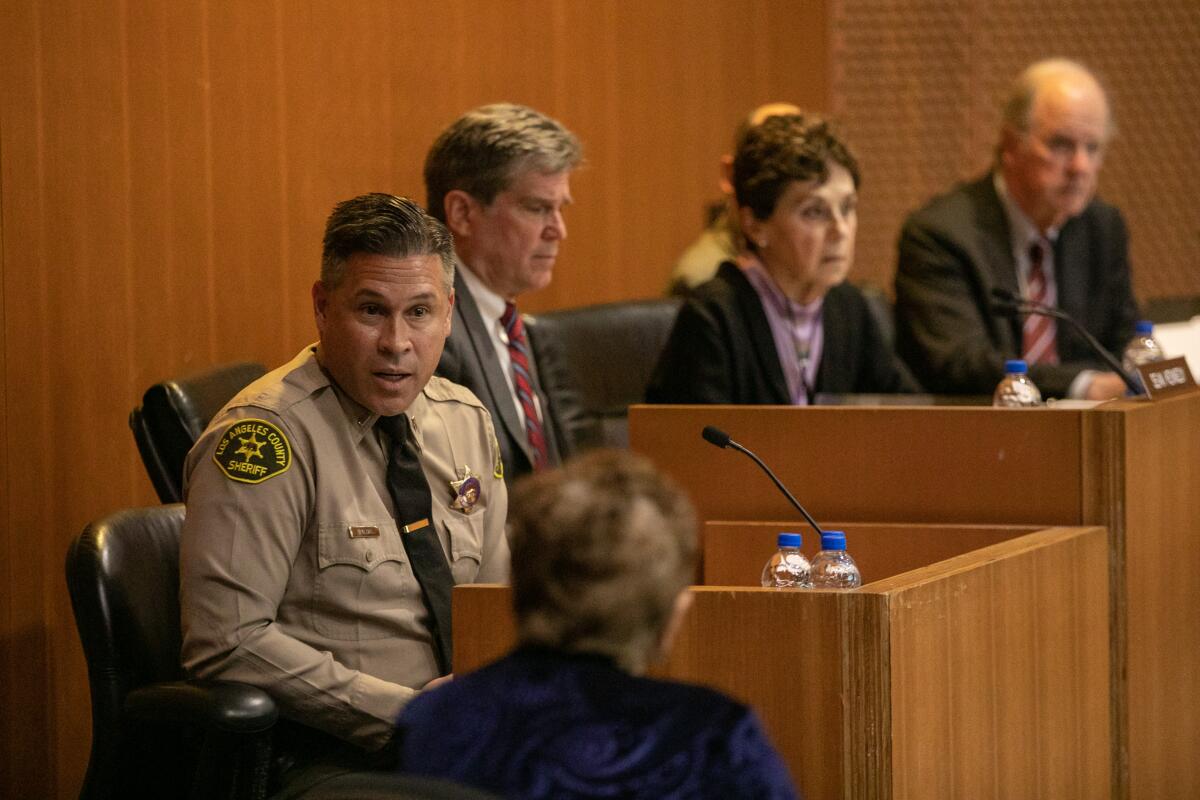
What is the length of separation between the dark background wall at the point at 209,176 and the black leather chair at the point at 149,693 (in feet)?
3.21

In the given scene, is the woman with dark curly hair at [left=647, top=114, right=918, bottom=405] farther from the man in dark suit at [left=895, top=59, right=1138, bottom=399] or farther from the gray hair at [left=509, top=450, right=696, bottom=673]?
the gray hair at [left=509, top=450, right=696, bottom=673]

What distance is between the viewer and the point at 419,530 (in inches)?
101

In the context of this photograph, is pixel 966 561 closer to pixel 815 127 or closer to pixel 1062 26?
pixel 815 127

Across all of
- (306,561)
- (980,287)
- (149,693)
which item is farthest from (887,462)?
(980,287)

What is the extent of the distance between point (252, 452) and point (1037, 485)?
4.42 ft

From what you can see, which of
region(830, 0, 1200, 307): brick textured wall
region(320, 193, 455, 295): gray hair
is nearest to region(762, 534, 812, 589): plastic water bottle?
region(320, 193, 455, 295): gray hair

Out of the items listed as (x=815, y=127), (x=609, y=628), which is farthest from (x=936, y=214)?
(x=609, y=628)

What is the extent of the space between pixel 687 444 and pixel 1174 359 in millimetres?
971

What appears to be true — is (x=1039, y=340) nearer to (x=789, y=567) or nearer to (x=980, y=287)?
(x=980, y=287)

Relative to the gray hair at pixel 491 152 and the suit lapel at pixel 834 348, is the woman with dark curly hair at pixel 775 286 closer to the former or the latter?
the suit lapel at pixel 834 348

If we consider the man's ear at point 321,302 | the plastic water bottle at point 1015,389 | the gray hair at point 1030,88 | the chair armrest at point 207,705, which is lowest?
the chair armrest at point 207,705

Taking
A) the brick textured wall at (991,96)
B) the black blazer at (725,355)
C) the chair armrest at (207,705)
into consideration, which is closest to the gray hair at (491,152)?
the black blazer at (725,355)

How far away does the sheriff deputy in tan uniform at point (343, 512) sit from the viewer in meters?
2.36

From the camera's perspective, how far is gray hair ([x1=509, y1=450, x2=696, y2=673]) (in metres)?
1.36
